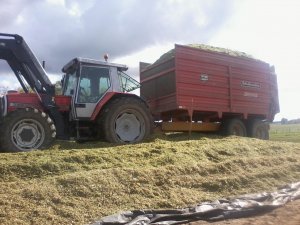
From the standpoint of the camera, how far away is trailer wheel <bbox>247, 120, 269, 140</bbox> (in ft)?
44.7

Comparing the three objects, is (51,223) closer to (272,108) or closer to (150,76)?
(150,76)

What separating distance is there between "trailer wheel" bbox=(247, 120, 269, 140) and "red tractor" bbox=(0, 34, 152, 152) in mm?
4724

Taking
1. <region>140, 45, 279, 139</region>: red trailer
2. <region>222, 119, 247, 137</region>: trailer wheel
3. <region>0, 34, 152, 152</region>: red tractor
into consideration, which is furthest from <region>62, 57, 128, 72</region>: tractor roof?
<region>222, 119, 247, 137</region>: trailer wheel

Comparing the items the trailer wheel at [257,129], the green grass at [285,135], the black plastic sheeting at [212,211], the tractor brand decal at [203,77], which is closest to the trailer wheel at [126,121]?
the tractor brand decal at [203,77]

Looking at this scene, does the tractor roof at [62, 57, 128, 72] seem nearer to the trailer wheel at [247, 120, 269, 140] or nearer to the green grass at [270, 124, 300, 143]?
the trailer wheel at [247, 120, 269, 140]

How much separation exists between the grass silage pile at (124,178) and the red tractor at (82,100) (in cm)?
70

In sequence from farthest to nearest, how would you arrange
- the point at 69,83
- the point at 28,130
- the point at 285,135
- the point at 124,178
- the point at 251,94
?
the point at 285,135 → the point at 251,94 → the point at 69,83 → the point at 28,130 → the point at 124,178

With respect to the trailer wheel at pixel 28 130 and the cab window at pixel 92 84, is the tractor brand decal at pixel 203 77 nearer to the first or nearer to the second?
the cab window at pixel 92 84

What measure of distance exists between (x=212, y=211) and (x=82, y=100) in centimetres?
486

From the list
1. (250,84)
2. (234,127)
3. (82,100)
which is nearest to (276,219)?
(82,100)

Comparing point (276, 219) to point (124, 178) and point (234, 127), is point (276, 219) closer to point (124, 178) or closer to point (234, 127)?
point (124, 178)

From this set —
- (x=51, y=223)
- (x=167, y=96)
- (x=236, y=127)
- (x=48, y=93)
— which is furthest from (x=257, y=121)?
(x=51, y=223)

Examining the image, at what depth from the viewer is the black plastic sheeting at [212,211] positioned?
568 centimetres

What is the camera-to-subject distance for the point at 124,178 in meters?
6.89
